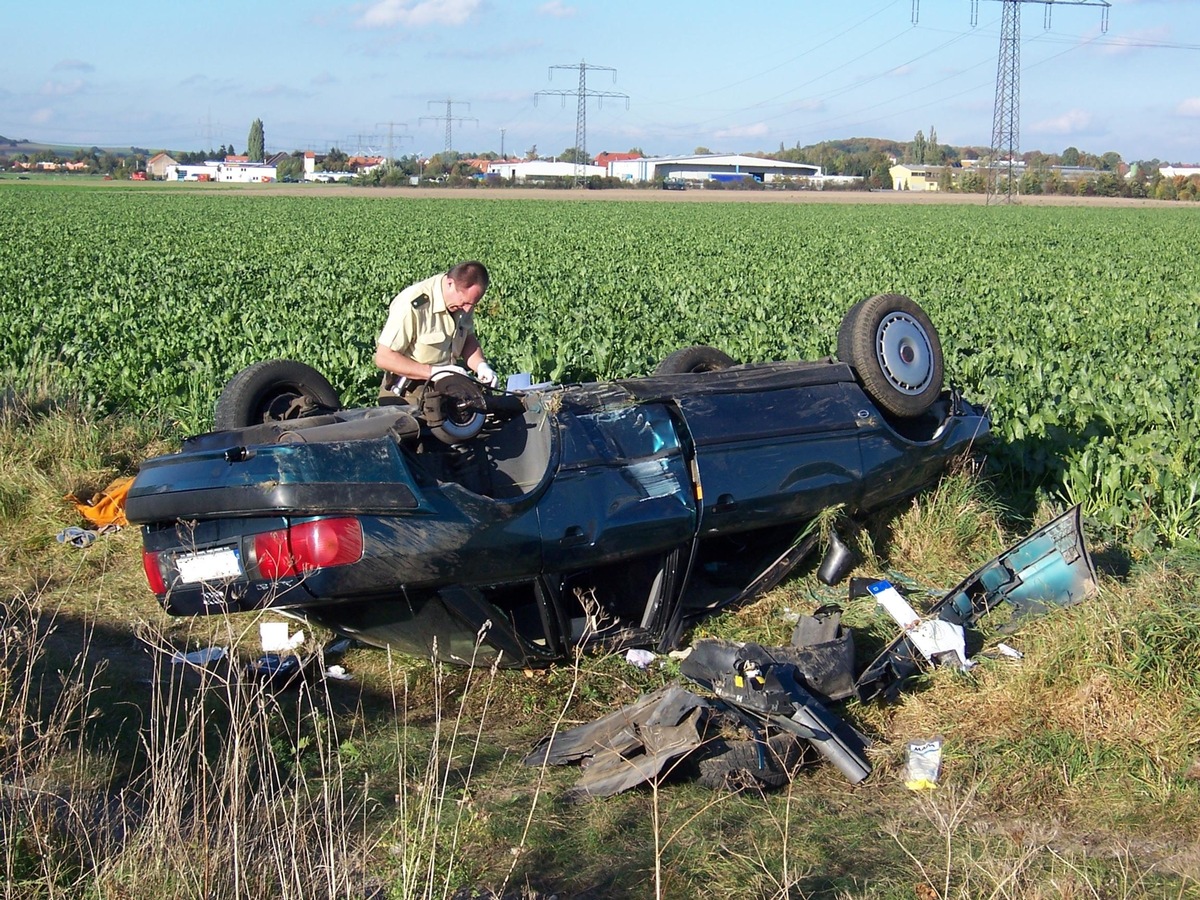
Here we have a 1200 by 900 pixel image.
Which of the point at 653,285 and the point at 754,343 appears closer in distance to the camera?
the point at 754,343

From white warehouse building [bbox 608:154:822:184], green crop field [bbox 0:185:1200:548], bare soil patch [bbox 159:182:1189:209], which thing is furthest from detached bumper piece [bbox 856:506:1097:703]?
white warehouse building [bbox 608:154:822:184]

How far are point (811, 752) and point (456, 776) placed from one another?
4.34 ft

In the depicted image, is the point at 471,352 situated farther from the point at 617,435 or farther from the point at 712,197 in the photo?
the point at 712,197

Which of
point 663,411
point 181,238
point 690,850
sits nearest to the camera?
point 690,850

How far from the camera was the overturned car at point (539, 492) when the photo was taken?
434cm

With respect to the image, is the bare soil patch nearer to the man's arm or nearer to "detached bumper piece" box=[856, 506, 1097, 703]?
the man's arm

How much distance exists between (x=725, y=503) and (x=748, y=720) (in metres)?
1.21

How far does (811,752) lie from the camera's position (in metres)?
4.31

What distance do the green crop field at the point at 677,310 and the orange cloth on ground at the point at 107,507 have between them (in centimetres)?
157

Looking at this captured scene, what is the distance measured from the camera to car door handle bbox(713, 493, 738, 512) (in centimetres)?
515

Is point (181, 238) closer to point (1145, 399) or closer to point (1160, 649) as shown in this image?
point (1145, 399)

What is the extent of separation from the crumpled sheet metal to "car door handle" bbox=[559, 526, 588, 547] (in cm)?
75

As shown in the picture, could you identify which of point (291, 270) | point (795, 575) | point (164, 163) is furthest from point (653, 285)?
point (164, 163)

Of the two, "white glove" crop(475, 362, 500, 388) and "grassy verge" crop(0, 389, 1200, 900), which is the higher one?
"white glove" crop(475, 362, 500, 388)
